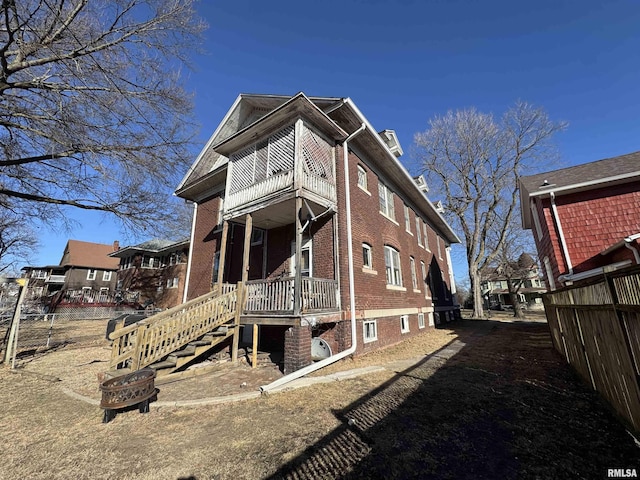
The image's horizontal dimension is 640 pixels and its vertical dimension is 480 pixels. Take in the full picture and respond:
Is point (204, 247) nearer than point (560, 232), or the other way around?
point (560, 232)

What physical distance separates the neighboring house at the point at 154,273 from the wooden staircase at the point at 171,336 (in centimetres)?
1651

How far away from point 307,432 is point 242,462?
40.6 inches

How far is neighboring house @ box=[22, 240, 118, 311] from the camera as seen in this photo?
37.4 meters

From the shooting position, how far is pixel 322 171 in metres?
9.70

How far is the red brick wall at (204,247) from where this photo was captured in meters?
13.8

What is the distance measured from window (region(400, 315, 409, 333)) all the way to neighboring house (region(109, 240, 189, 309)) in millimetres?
18087

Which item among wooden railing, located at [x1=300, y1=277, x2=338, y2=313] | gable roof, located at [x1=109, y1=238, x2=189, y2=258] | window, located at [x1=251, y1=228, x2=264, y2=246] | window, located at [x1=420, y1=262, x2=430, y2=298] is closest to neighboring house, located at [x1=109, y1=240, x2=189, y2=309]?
gable roof, located at [x1=109, y1=238, x2=189, y2=258]

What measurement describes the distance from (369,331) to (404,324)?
3632 millimetres

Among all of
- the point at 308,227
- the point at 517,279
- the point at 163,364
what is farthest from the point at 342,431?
the point at 517,279

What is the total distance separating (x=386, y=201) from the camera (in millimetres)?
13508

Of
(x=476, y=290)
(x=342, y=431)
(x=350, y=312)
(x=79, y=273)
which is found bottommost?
(x=342, y=431)

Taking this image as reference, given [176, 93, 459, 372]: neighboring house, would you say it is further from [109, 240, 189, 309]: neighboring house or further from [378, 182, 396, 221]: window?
[109, 240, 189, 309]: neighboring house

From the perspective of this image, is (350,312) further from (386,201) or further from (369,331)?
(386,201)

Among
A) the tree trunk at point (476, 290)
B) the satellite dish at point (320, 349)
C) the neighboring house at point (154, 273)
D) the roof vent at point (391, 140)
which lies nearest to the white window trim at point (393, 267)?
Answer: the satellite dish at point (320, 349)
